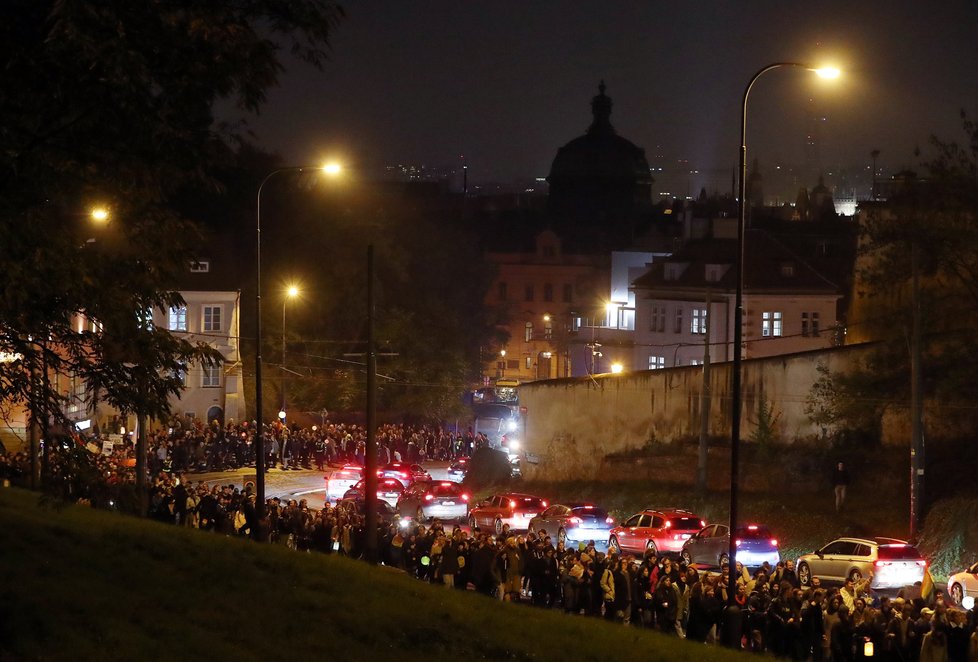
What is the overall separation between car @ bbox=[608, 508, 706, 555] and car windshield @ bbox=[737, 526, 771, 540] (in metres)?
2.67

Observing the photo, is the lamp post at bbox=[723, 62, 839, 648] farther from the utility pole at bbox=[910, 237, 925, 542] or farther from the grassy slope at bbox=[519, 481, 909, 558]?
the grassy slope at bbox=[519, 481, 909, 558]

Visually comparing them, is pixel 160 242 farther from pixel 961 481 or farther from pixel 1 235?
pixel 961 481

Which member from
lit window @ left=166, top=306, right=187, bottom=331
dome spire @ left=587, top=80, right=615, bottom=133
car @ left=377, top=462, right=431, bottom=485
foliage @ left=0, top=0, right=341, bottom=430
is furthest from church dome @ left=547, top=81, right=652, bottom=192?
foliage @ left=0, top=0, right=341, bottom=430

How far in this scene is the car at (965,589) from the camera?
25.2m

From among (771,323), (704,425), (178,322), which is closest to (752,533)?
(704,425)

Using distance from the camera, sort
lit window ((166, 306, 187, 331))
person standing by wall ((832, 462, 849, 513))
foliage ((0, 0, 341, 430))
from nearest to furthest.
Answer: foliage ((0, 0, 341, 430))
person standing by wall ((832, 462, 849, 513))
lit window ((166, 306, 187, 331))

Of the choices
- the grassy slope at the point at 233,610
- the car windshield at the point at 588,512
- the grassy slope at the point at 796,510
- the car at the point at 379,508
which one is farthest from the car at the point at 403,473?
the grassy slope at the point at 233,610

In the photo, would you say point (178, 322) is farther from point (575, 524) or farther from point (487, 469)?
point (575, 524)

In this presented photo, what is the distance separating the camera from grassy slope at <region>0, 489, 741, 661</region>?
13.9 metres

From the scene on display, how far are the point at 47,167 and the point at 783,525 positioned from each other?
2878 cm

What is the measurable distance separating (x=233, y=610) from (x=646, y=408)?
1341 inches

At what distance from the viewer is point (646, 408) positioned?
160 ft

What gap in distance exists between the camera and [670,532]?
111 feet

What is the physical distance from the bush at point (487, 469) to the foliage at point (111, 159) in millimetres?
39706
